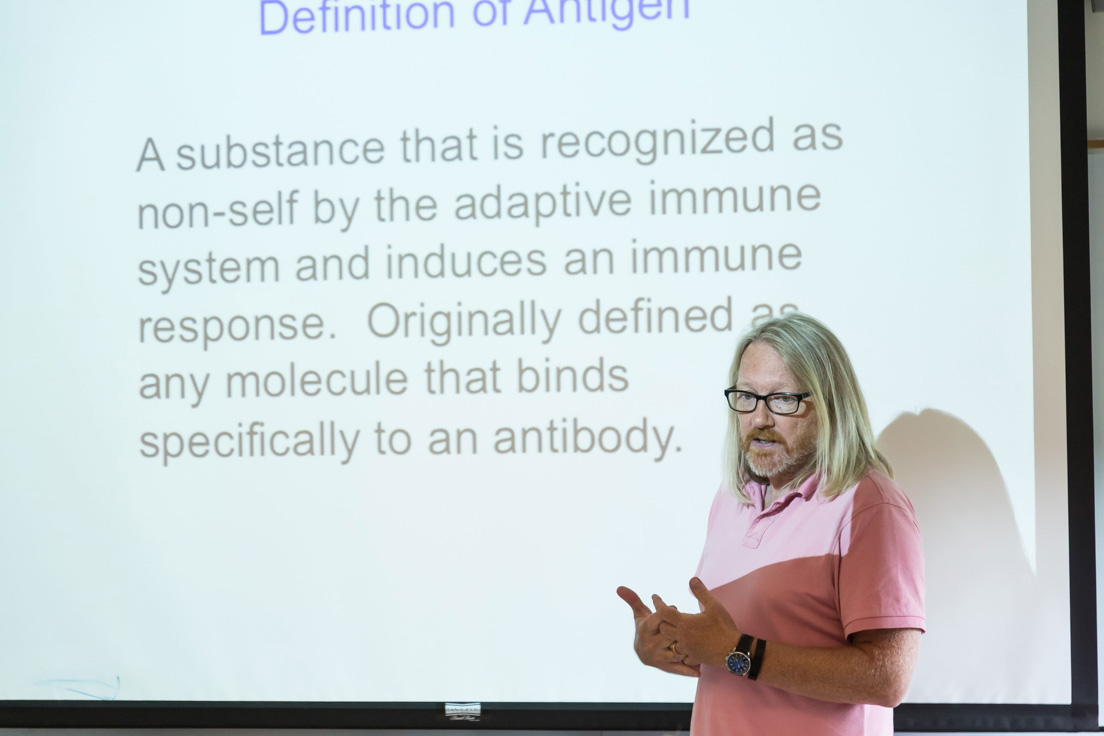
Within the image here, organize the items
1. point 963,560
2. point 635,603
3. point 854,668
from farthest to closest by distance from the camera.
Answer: point 963,560 → point 635,603 → point 854,668

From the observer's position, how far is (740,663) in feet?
4.74

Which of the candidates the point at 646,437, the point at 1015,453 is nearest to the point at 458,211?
the point at 646,437

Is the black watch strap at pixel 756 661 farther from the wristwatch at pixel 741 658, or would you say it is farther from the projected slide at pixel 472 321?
the projected slide at pixel 472 321

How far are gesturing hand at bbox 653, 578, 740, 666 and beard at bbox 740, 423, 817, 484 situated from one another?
27cm

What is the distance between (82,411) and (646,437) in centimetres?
138

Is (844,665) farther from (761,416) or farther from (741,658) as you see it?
(761,416)

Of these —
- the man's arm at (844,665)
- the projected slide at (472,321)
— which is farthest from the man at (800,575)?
the projected slide at (472,321)

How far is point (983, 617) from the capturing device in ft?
6.70

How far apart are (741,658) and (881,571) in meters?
0.26

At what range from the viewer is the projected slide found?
2.08 metres

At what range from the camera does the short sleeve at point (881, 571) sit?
1398mm

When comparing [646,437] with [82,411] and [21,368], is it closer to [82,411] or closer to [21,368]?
[82,411]

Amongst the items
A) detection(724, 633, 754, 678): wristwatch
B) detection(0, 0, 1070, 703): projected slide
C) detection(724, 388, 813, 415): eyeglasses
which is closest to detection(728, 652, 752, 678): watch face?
detection(724, 633, 754, 678): wristwatch

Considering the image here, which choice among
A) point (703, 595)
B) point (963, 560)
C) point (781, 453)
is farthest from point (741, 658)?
point (963, 560)
